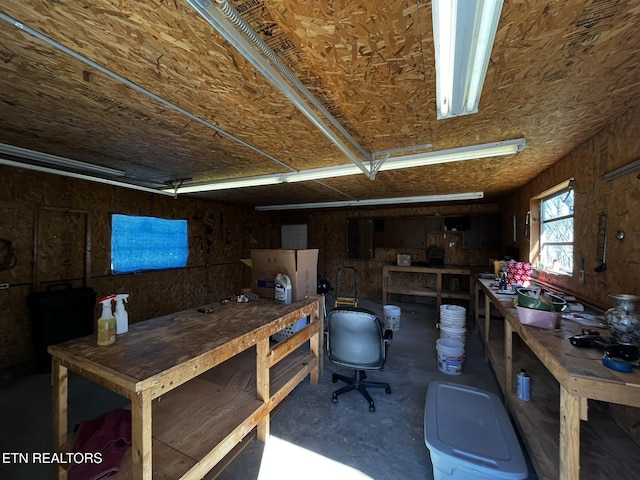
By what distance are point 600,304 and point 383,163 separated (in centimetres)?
211

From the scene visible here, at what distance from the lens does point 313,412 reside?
7.23 feet

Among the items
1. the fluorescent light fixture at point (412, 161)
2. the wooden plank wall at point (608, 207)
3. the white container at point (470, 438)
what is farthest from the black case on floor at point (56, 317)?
the wooden plank wall at point (608, 207)

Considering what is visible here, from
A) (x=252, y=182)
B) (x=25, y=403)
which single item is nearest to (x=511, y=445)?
(x=252, y=182)

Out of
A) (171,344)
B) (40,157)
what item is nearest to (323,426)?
(171,344)

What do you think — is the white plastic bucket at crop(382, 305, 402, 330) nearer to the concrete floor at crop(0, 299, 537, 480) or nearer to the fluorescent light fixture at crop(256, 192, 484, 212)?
the concrete floor at crop(0, 299, 537, 480)

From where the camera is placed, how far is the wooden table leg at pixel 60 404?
1297mm

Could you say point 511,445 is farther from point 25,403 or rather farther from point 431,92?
point 25,403

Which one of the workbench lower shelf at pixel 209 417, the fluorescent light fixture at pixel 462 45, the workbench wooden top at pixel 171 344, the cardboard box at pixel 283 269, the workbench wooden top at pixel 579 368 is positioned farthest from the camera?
the cardboard box at pixel 283 269

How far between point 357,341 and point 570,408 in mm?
1443

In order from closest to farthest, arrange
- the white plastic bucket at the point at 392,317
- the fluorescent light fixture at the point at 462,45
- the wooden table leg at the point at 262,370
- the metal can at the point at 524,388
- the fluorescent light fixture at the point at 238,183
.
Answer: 1. the fluorescent light fixture at the point at 462,45
2. the wooden table leg at the point at 262,370
3. the metal can at the point at 524,388
4. the fluorescent light fixture at the point at 238,183
5. the white plastic bucket at the point at 392,317

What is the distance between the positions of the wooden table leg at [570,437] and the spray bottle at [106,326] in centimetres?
223

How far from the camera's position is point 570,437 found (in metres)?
1.06

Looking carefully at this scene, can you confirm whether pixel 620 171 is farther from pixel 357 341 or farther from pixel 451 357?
pixel 357 341

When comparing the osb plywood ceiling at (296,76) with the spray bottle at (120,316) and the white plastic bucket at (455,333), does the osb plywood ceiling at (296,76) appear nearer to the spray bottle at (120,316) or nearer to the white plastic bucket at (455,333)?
the spray bottle at (120,316)
